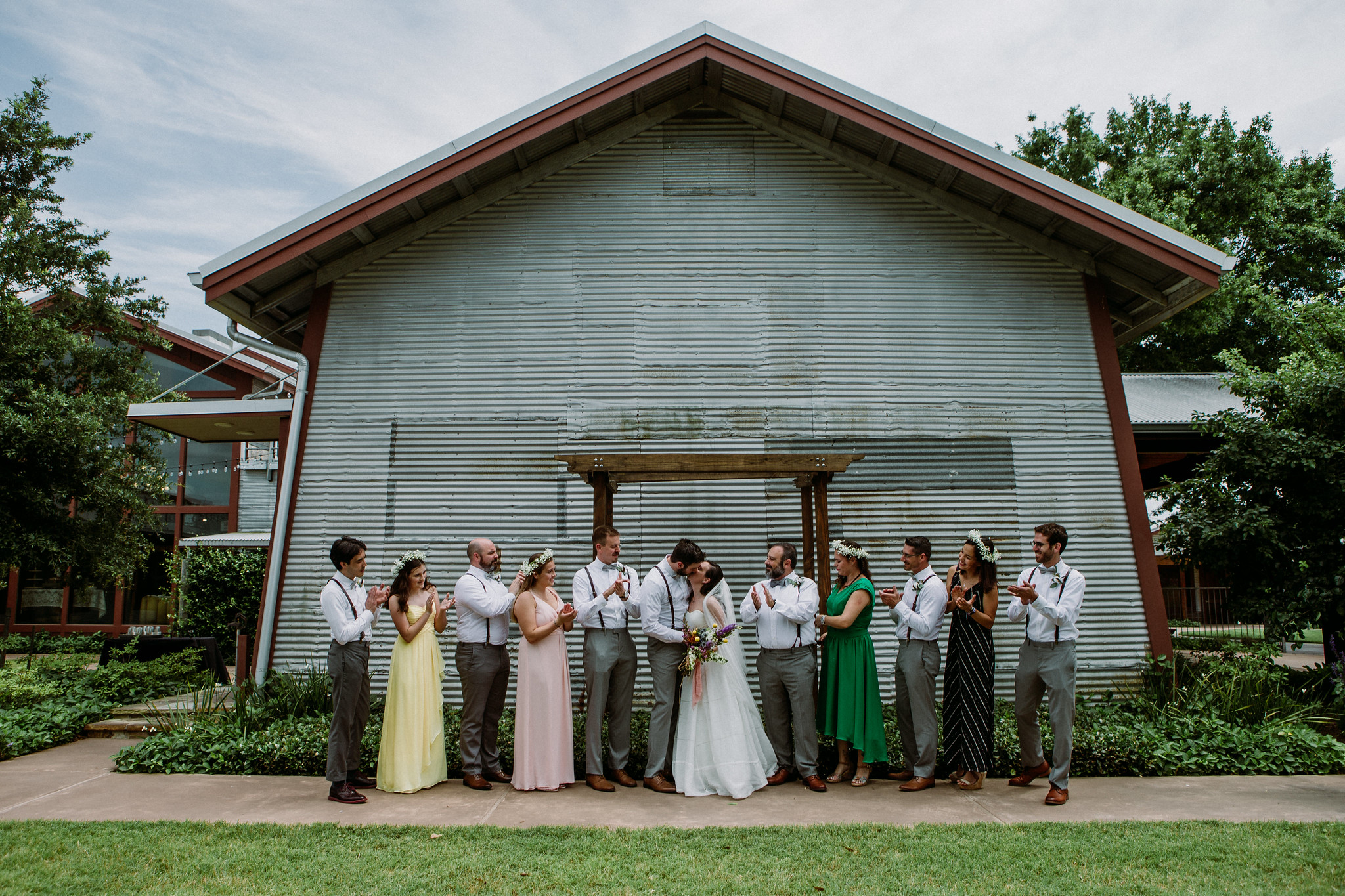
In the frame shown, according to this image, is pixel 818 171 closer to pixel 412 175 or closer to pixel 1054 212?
pixel 1054 212

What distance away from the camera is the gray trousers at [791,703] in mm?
6902

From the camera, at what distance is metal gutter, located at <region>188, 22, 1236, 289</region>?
8906 mm

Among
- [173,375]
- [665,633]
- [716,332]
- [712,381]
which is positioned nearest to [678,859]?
[665,633]

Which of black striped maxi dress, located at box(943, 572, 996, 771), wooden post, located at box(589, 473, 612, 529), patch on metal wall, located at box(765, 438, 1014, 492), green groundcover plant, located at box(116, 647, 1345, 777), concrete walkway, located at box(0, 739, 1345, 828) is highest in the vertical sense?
patch on metal wall, located at box(765, 438, 1014, 492)

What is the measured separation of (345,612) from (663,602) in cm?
246

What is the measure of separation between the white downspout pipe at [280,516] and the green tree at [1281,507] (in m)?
10.1

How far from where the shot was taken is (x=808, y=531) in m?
8.32

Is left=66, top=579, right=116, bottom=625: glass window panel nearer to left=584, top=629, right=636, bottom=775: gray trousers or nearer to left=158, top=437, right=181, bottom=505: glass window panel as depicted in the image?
left=158, top=437, right=181, bottom=505: glass window panel

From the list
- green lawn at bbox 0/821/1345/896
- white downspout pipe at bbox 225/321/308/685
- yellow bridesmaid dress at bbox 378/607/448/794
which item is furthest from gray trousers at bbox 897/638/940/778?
white downspout pipe at bbox 225/321/308/685

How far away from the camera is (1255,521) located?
9.33m

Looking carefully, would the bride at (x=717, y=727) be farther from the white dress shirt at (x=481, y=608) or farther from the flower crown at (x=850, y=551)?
the white dress shirt at (x=481, y=608)

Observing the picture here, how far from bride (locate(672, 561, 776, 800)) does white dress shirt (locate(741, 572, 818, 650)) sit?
251 mm

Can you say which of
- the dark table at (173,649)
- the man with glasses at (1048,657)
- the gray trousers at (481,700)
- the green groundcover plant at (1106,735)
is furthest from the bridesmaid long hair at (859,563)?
the dark table at (173,649)

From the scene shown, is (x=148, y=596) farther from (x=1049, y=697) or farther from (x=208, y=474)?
(x=1049, y=697)
